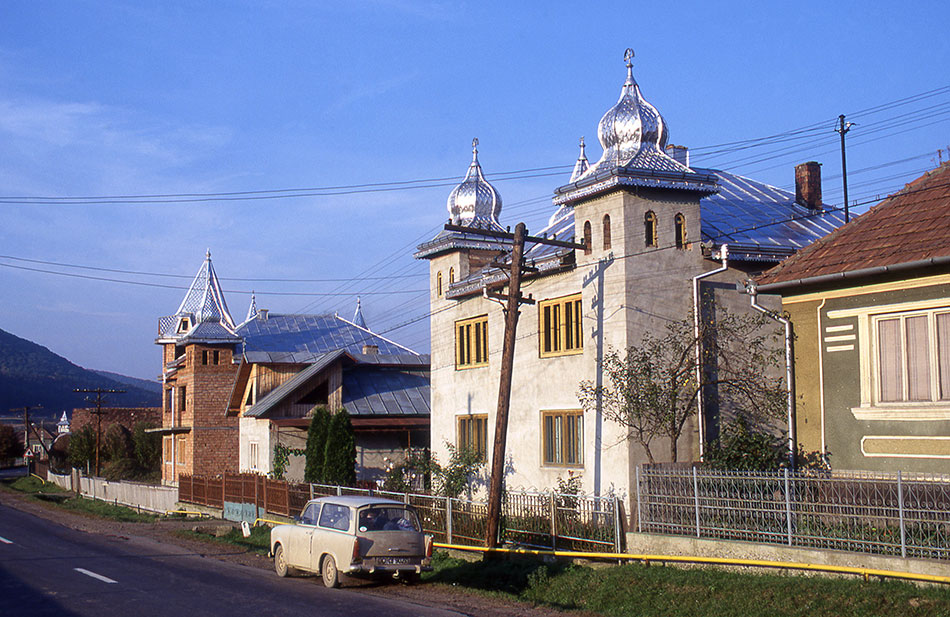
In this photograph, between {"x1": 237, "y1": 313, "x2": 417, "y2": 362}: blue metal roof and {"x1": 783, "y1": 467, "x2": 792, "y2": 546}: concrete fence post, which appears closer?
{"x1": 783, "y1": 467, "x2": 792, "y2": 546}: concrete fence post

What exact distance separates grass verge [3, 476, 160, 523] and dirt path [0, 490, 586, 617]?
69 cm

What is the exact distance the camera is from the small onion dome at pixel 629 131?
69.6ft

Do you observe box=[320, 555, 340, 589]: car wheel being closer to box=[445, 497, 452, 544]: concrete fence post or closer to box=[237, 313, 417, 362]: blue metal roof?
box=[445, 497, 452, 544]: concrete fence post

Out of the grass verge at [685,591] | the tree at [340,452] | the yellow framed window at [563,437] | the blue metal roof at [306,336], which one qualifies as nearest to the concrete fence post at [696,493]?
the grass verge at [685,591]

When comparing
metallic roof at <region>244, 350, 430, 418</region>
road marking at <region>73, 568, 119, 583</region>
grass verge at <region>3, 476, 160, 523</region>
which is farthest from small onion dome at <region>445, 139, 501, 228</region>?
grass verge at <region>3, 476, 160, 523</region>

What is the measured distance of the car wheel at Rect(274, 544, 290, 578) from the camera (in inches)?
681

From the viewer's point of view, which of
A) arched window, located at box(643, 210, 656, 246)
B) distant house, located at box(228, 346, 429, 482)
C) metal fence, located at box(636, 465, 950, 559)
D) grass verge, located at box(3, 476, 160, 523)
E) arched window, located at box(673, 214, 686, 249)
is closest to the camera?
metal fence, located at box(636, 465, 950, 559)

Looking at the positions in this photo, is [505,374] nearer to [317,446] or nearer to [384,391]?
[317,446]

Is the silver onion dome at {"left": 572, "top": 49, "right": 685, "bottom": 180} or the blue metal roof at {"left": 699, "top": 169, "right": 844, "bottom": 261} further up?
the silver onion dome at {"left": 572, "top": 49, "right": 685, "bottom": 180}

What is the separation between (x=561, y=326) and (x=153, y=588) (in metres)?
10.6

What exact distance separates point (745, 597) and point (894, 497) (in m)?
2.42

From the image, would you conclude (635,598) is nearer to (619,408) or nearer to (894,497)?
(894,497)

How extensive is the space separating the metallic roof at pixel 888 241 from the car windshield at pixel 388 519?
23.1 feet

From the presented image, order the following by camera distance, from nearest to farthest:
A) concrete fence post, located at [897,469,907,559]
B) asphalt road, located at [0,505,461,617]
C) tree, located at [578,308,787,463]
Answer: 1. concrete fence post, located at [897,469,907,559]
2. asphalt road, located at [0,505,461,617]
3. tree, located at [578,308,787,463]
